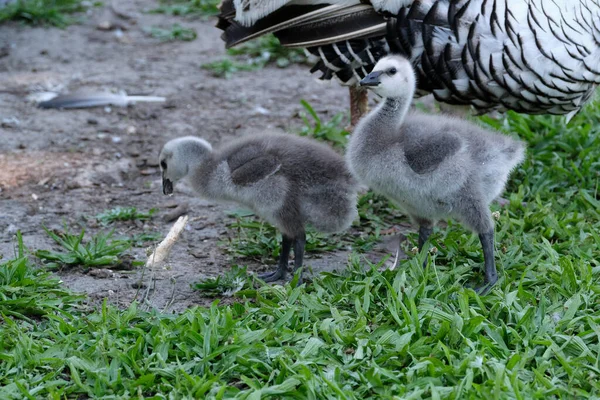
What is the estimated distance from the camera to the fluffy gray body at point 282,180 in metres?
4.21

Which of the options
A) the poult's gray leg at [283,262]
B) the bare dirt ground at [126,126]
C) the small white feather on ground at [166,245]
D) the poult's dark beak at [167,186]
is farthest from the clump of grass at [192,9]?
the poult's gray leg at [283,262]

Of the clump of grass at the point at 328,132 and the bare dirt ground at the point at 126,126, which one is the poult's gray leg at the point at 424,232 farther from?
the clump of grass at the point at 328,132

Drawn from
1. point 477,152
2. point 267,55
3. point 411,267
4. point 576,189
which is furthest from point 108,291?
point 267,55

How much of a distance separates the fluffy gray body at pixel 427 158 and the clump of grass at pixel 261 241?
80cm

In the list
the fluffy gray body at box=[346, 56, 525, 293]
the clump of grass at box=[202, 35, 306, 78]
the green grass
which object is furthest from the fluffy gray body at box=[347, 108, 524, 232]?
the clump of grass at box=[202, 35, 306, 78]

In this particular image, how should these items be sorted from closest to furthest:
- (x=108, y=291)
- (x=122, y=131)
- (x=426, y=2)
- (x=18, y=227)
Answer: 1. (x=108, y=291)
2. (x=426, y=2)
3. (x=18, y=227)
4. (x=122, y=131)

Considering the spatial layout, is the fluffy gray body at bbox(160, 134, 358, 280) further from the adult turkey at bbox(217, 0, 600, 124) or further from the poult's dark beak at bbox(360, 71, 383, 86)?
the adult turkey at bbox(217, 0, 600, 124)

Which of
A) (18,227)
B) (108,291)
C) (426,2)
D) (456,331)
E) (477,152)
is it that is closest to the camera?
(456,331)

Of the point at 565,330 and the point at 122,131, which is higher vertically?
the point at 565,330

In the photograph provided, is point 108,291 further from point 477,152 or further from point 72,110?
point 72,110

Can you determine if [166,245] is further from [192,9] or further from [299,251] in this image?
[192,9]

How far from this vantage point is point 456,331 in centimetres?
356

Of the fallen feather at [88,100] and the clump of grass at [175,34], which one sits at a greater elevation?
the fallen feather at [88,100]

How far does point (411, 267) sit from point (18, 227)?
2345 mm
